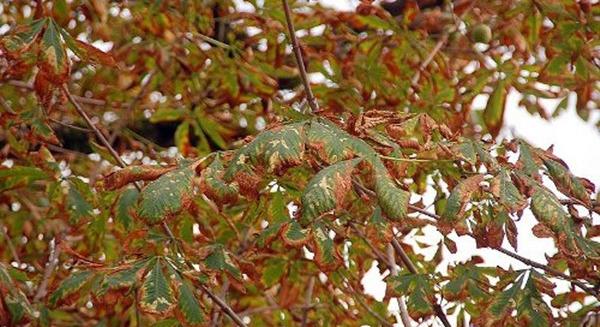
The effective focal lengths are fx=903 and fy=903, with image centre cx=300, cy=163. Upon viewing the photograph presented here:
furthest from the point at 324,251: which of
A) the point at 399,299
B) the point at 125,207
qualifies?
the point at 125,207

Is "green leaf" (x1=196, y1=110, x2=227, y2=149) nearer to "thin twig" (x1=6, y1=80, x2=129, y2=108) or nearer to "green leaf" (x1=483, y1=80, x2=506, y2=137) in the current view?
"thin twig" (x1=6, y1=80, x2=129, y2=108)

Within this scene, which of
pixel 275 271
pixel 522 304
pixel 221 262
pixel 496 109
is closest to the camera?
pixel 522 304

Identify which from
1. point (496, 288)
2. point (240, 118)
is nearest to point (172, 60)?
point (240, 118)

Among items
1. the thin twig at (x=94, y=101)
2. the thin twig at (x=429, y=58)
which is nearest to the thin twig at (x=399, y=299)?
the thin twig at (x=429, y=58)

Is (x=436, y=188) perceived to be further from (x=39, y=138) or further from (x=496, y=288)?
(x=39, y=138)

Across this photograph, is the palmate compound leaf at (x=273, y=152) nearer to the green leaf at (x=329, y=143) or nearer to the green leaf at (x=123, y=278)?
the green leaf at (x=329, y=143)

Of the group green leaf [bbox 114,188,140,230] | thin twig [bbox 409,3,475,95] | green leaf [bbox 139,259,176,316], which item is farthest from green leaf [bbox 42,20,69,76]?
thin twig [bbox 409,3,475,95]

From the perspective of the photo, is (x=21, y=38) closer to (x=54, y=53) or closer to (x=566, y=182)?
(x=54, y=53)
